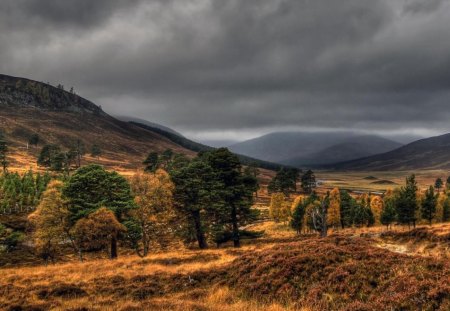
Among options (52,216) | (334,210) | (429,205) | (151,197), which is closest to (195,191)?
(151,197)

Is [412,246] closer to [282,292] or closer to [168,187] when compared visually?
[282,292]

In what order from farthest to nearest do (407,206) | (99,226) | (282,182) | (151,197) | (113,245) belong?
1. (282,182)
2. (407,206)
3. (113,245)
4. (151,197)
5. (99,226)

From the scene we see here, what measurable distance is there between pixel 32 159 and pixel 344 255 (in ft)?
615

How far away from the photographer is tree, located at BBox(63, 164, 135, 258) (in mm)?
35875

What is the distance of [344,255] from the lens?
57.2 ft

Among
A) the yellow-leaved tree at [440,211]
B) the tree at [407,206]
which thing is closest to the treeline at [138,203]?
the tree at [407,206]

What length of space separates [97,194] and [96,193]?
6.7 inches

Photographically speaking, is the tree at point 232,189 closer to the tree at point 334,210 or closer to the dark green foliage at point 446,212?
the tree at point 334,210

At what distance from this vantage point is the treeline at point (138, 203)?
3519cm

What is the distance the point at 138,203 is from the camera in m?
35.9

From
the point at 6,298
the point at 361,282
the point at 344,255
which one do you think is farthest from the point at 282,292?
the point at 6,298

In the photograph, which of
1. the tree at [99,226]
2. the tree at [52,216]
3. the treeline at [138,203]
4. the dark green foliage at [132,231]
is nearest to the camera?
the tree at [99,226]

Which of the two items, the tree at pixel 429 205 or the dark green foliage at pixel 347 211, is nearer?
the tree at pixel 429 205

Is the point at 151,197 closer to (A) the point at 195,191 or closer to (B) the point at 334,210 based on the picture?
(A) the point at 195,191
